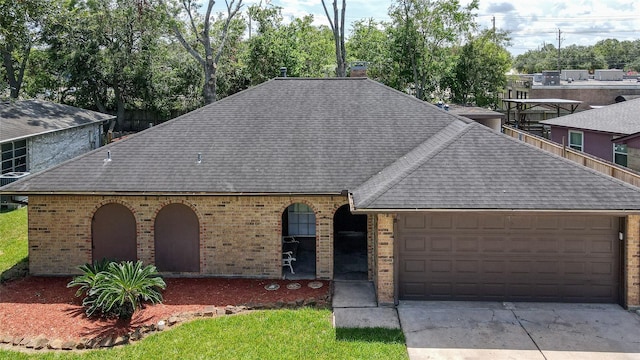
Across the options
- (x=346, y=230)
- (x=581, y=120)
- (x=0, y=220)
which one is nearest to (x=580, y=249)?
(x=346, y=230)

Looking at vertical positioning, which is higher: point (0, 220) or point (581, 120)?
point (581, 120)

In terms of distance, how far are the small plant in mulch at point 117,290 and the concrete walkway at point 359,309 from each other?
395cm

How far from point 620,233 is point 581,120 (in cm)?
1466

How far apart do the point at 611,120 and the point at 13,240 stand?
23.1 m

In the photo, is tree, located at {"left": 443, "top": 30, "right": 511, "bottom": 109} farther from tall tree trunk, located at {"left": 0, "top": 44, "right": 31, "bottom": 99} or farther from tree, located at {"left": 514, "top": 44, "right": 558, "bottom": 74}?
tree, located at {"left": 514, "top": 44, "right": 558, "bottom": 74}

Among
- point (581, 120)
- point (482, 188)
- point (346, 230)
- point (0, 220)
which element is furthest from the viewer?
point (581, 120)

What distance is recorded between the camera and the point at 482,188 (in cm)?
1137

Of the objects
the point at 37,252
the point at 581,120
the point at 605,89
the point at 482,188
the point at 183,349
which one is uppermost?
the point at 605,89

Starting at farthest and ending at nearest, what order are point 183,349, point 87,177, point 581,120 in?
point 581,120 < point 87,177 < point 183,349

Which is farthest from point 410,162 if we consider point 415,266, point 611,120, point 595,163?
point 611,120

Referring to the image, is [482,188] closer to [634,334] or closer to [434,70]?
[634,334]

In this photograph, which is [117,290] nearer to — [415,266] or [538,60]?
Answer: [415,266]

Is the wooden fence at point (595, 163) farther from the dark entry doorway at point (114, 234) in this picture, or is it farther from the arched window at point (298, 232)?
the dark entry doorway at point (114, 234)

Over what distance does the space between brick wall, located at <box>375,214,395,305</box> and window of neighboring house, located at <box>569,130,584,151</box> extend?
52.1 ft
